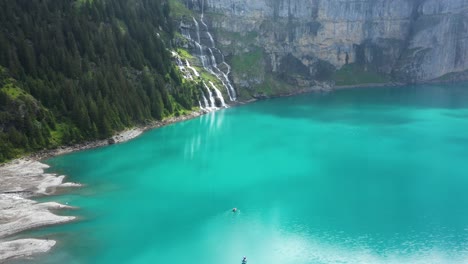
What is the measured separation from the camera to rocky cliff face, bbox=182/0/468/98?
153 m

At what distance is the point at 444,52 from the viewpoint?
176m

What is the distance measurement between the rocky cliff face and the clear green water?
57832mm

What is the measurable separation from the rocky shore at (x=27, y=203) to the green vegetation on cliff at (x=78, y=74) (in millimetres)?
3090

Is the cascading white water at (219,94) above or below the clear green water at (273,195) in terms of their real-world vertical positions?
above

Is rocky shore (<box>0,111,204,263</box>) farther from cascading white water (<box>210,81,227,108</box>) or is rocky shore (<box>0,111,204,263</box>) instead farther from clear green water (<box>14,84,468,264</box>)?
cascading white water (<box>210,81,227,108</box>)

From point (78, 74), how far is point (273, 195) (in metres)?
53.2

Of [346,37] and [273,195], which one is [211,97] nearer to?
[273,195]

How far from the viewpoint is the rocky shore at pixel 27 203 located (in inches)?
1747

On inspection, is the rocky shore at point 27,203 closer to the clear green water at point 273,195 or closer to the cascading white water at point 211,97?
the clear green water at point 273,195

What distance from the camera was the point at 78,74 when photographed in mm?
90000

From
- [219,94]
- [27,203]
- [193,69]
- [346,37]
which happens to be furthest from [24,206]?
[346,37]

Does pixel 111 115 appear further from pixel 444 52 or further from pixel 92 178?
pixel 444 52

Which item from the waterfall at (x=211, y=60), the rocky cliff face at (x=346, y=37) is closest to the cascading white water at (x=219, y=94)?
the waterfall at (x=211, y=60)

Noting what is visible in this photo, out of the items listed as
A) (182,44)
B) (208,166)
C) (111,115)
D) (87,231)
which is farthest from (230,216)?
(182,44)
